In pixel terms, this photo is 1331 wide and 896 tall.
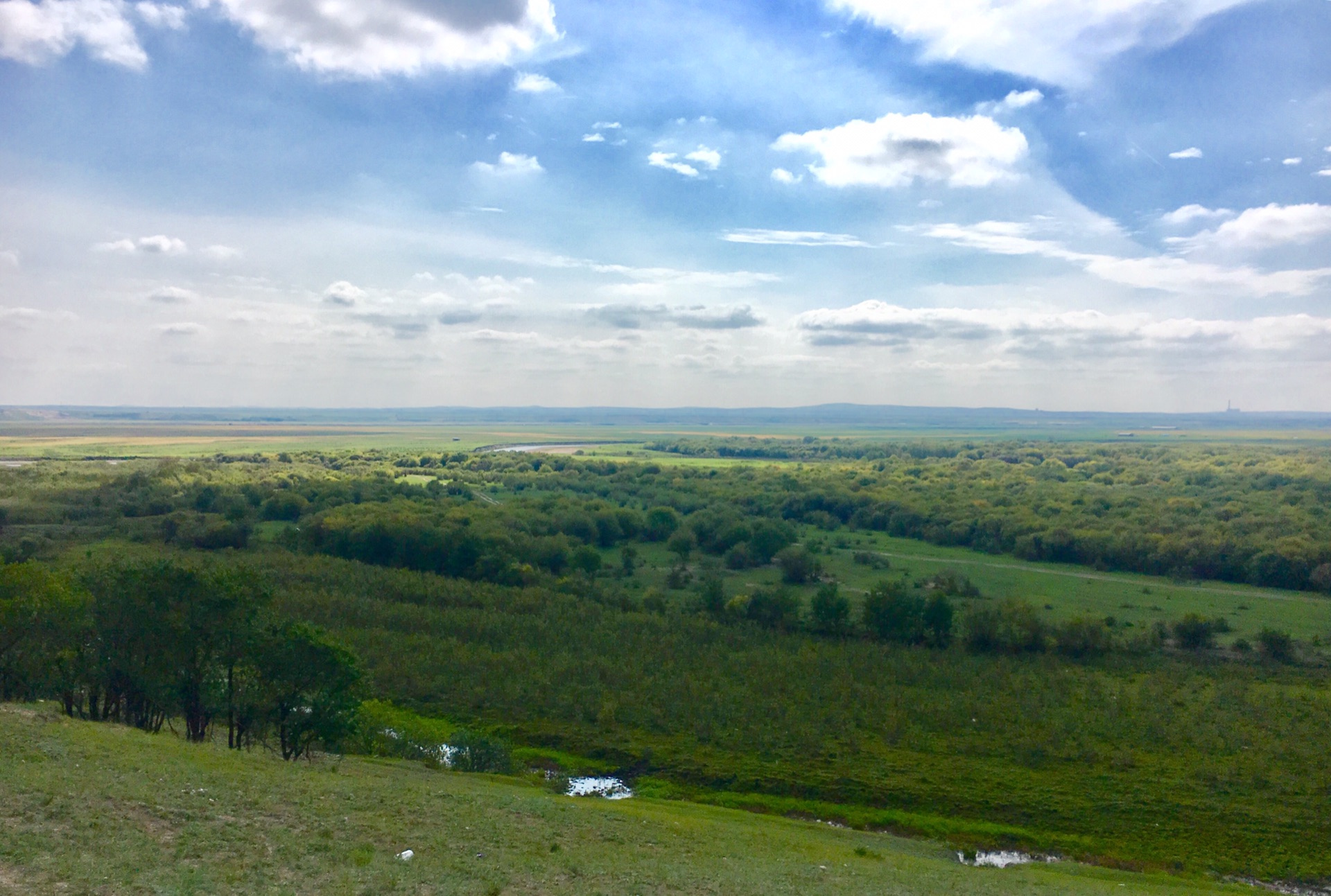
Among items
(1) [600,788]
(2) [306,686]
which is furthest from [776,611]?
(2) [306,686]

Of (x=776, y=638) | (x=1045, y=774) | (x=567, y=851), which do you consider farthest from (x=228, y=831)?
(x=776, y=638)

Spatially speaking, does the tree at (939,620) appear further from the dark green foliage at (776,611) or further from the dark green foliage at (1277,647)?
the dark green foliage at (1277,647)

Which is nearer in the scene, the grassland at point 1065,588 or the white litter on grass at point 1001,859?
the white litter on grass at point 1001,859

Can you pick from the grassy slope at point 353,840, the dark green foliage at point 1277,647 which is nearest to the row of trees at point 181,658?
the grassy slope at point 353,840

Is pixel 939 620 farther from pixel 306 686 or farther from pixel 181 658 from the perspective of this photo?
pixel 181 658

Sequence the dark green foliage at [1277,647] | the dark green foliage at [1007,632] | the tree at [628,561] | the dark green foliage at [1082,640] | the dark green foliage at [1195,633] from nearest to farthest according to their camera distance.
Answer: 1. the dark green foliage at [1277,647]
2. the dark green foliage at [1082,640]
3. the dark green foliage at [1007,632]
4. the dark green foliage at [1195,633]
5. the tree at [628,561]
